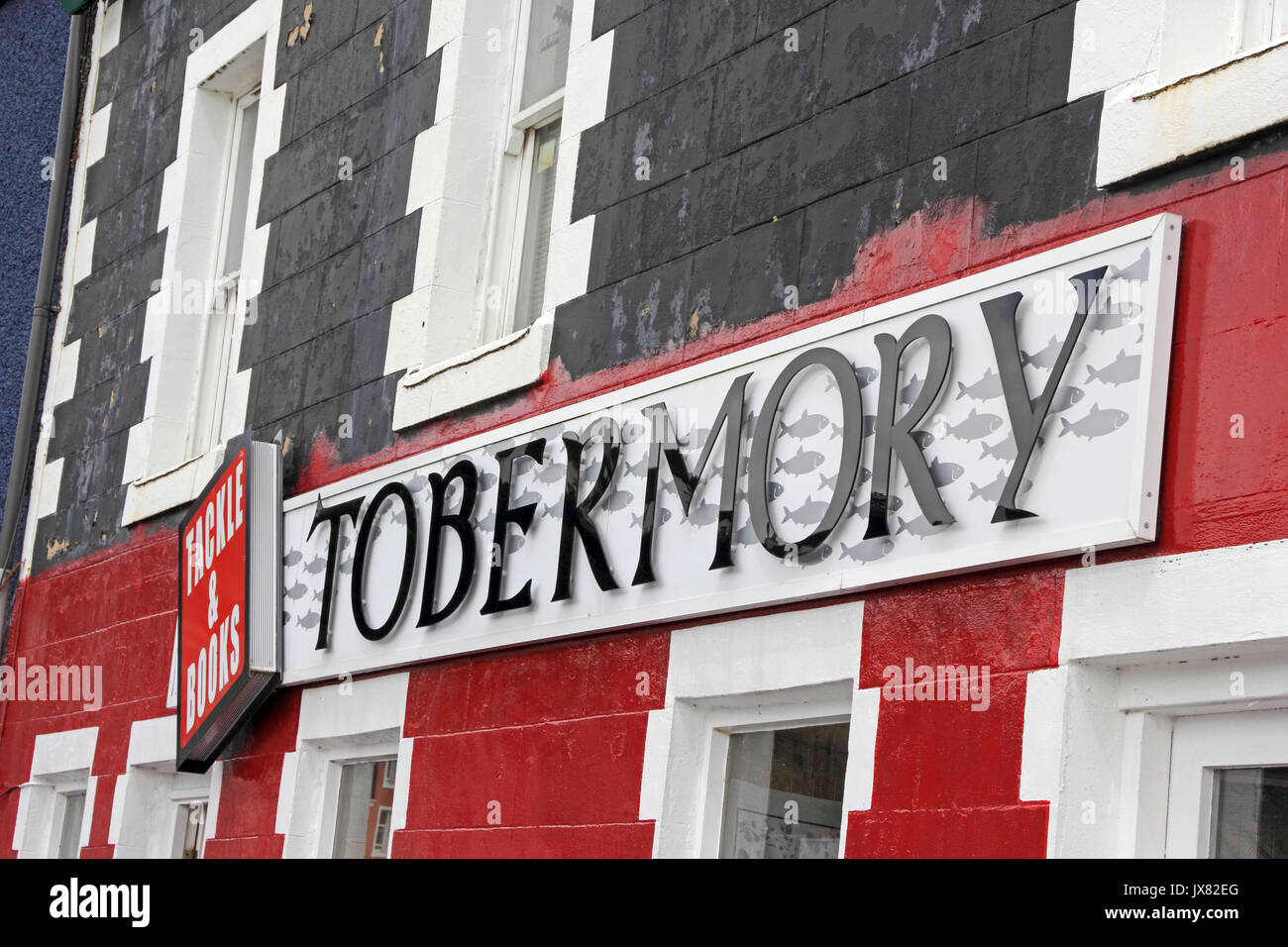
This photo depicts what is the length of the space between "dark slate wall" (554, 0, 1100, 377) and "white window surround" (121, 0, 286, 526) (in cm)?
273

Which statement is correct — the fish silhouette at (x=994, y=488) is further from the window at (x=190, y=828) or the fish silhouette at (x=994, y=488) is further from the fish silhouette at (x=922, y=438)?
the window at (x=190, y=828)

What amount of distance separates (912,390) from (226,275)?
18.0ft

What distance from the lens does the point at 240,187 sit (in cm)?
941

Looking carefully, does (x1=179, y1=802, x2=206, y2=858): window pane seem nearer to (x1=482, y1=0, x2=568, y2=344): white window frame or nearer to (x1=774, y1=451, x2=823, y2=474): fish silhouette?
(x1=482, y1=0, x2=568, y2=344): white window frame

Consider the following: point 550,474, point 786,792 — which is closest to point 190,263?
point 550,474

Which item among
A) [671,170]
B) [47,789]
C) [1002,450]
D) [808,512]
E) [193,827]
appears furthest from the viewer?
[47,789]

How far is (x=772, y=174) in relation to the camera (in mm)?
5418

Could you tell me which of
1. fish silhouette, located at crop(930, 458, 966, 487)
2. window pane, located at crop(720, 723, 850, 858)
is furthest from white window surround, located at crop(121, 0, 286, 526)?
fish silhouette, located at crop(930, 458, 966, 487)

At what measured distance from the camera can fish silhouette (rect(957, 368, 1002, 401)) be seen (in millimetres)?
4375

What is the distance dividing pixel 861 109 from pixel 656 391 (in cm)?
107

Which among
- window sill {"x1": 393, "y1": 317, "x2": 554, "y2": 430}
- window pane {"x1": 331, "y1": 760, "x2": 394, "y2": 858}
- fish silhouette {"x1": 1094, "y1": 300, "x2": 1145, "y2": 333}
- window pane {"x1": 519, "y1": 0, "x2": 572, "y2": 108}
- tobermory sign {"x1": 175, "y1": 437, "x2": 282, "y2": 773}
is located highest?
window pane {"x1": 519, "y1": 0, "x2": 572, "y2": 108}

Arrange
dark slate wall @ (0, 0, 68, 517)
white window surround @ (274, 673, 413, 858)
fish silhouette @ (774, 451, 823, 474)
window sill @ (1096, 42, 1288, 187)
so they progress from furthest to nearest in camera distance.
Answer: dark slate wall @ (0, 0, 68, 517) → white window surround @ (274, 673, 413, 858) → fish silhouette @ (774, 451, 823, 474) → window sill @ (1096, 42, 1288, 187)

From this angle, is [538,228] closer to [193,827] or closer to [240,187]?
[240,187]
